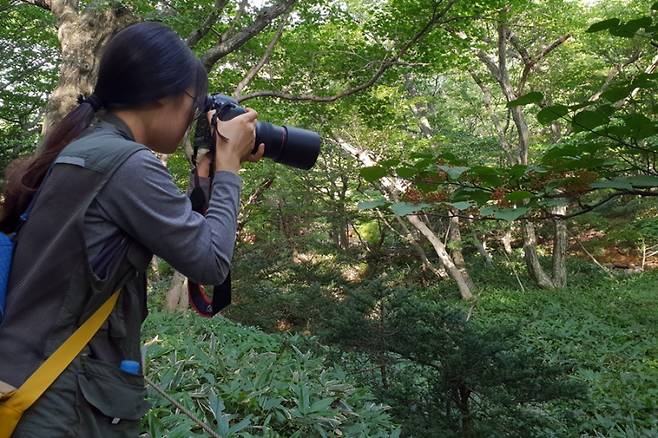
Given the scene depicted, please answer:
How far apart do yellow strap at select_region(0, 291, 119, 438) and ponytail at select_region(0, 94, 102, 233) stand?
284mm

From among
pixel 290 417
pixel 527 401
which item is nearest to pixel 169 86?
pixel 290 417

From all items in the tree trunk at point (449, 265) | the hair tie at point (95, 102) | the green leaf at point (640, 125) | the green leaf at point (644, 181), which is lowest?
the tree trunk at point (449, 265)

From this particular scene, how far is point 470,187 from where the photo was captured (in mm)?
1725

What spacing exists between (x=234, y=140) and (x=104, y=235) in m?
0.43

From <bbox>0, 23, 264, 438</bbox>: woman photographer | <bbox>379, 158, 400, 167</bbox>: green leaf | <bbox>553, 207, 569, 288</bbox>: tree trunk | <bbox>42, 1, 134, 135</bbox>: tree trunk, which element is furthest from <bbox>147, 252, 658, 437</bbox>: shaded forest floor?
<bbox>0, 23, 264, 438</bbox>: woman photographer

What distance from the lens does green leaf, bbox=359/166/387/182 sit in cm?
158

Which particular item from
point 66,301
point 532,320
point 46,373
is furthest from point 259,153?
point 532,320

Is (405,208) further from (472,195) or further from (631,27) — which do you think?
(631,27)

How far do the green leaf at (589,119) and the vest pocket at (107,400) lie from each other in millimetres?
1365

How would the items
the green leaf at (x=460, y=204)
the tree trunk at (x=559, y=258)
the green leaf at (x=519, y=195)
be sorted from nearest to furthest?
1. the green leaf at (x=519, y=195)
2. the green leaf at (x=460, y=204)
3. the tree trunk at (x=559, y=258)

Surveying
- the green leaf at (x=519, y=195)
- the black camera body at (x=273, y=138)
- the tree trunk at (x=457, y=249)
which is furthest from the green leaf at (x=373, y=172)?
the tree trunk at (x=457, y=249)

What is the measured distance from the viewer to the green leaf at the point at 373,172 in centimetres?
158

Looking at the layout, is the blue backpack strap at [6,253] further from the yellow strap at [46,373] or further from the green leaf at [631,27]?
the green leaf at [631,27]

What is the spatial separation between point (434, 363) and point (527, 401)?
2.39ft
